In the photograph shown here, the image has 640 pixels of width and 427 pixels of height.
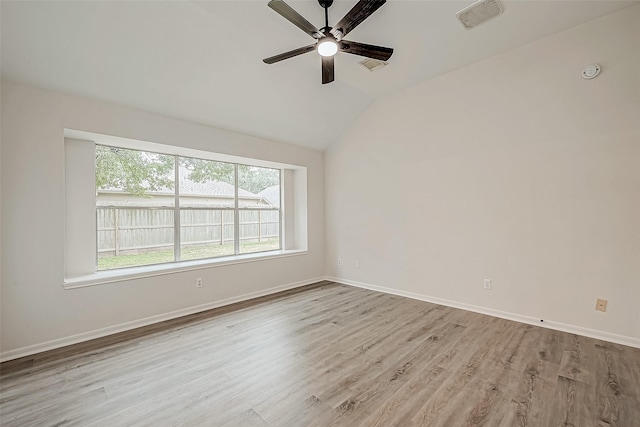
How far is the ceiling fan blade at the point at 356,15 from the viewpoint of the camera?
1.97 m

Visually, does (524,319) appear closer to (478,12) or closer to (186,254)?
(478,12)

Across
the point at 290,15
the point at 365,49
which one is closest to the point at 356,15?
the point at 365,49

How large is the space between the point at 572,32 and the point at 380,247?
3.42 m

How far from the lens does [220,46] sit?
2.87 m

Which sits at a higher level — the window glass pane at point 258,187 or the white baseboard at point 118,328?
the window glass pane at point 258,187

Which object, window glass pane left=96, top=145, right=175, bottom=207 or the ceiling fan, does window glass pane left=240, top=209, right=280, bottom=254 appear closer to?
window glass pane left=96, top=145, right=175, bottom=207

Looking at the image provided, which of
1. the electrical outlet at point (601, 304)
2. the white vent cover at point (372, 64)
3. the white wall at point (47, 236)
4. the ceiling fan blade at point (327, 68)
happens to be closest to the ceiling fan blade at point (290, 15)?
the ceiling fan blade at point (327, 68)

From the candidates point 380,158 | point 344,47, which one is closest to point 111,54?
point 344,47

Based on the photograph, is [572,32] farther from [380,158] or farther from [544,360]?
[544,360]

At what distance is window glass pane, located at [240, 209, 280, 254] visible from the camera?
479 cm

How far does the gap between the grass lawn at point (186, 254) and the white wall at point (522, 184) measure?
1937 mm

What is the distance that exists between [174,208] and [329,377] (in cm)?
304

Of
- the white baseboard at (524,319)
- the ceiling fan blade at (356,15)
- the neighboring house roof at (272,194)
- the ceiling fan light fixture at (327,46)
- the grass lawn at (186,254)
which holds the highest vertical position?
the ceiling fan blade at (356,15)

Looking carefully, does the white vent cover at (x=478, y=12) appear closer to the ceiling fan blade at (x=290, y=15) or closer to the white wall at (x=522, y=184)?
the white wall at (x=522, y=184)
